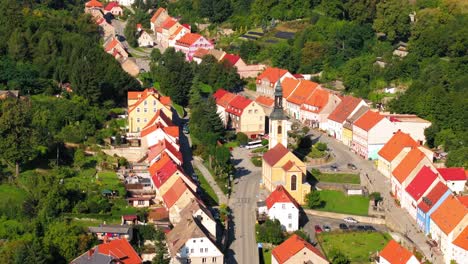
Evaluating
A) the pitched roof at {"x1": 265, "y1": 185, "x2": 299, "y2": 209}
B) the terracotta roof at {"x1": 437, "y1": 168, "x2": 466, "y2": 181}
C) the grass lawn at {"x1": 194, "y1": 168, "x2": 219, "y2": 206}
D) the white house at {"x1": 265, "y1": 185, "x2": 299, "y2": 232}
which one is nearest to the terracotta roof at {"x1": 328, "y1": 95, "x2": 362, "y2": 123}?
the terracotta roof at {"x1": 437, "y1": 168, "x2": 466, "y2": 181}

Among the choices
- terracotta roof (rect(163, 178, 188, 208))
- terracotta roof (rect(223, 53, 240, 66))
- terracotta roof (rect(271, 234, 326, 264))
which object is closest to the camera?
terracotta roof (rect(271, 234, 326, 264))

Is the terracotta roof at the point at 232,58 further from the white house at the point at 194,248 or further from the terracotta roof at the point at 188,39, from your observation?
the white house at the point at 194,248

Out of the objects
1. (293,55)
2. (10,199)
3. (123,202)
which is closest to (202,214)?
(123,202)

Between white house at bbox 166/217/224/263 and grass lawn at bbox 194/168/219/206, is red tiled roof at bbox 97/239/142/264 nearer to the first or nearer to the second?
white house at bbox 166/217/224/263

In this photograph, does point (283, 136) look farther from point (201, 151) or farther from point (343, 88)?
point (343, 88)

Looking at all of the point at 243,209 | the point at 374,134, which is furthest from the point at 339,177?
the point at 243,209

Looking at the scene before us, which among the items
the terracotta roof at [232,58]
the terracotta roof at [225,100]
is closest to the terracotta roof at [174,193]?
the terracotta roof at [225,100]

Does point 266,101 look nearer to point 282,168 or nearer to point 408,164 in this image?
point 282,168
